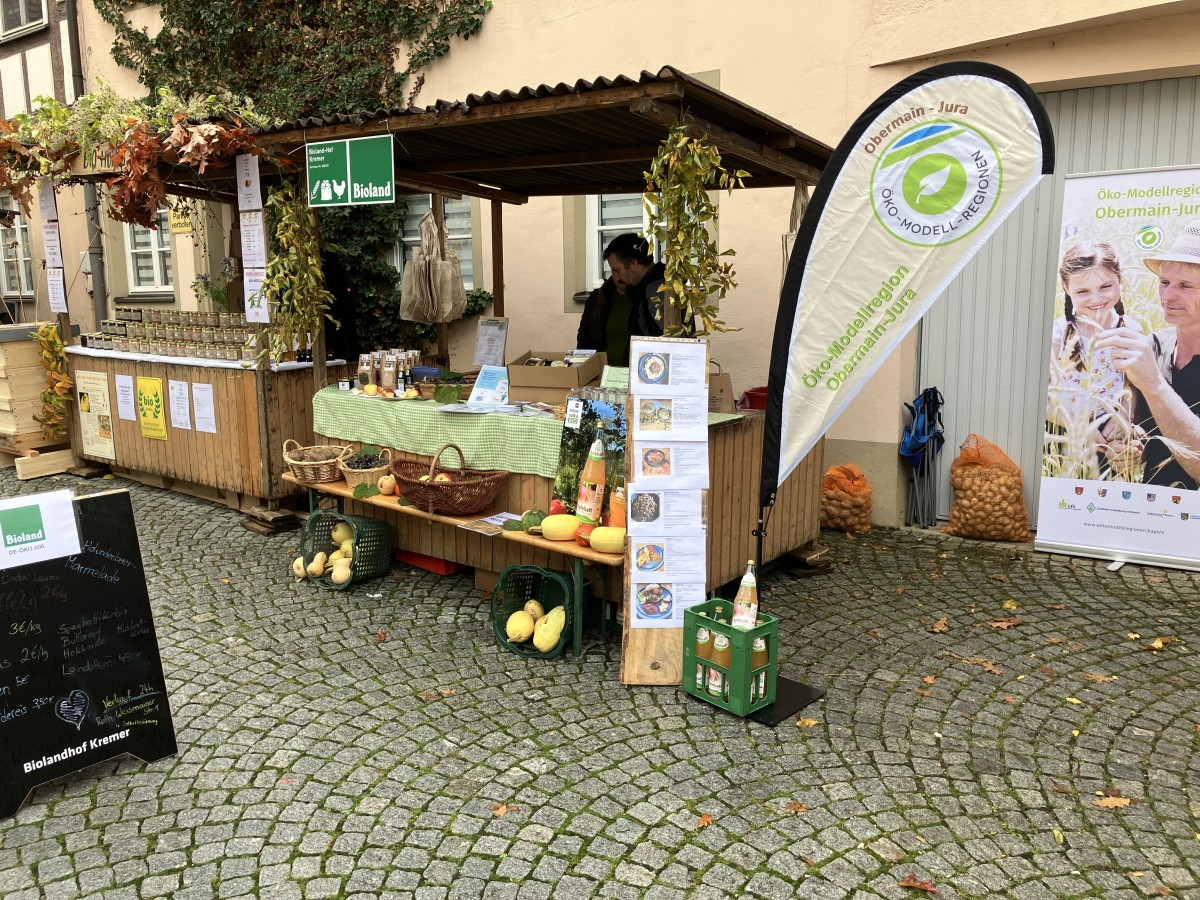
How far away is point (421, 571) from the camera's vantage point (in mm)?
5859

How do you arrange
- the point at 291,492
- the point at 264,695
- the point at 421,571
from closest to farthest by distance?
the point at 264,695 → the point at 421,571 → the point at 291,492

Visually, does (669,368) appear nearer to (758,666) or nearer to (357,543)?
(758,666)

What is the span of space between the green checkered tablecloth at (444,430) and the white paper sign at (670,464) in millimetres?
545

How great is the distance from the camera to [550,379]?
550 centimetres

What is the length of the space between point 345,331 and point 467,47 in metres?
3.17

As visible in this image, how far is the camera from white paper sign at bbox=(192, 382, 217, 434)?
22.9 feet

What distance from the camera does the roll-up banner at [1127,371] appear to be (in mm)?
5668

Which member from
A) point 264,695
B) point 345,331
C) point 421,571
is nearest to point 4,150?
point 345,331

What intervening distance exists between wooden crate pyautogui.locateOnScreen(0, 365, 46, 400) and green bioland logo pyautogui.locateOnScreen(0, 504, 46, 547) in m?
6.01

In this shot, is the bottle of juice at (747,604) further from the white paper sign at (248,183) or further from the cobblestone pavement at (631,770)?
the white paper sign at (248,183)

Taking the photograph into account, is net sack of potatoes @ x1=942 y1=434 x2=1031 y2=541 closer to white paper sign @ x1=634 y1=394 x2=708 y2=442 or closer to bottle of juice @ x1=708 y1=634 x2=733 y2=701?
white paper sign @ x1=634 y1=394 x2=708 y2=442

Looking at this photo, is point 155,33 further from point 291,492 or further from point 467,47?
point 291,492

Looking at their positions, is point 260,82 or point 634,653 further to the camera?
point 260,82

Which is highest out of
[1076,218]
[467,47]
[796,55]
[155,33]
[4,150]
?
[155,33]
